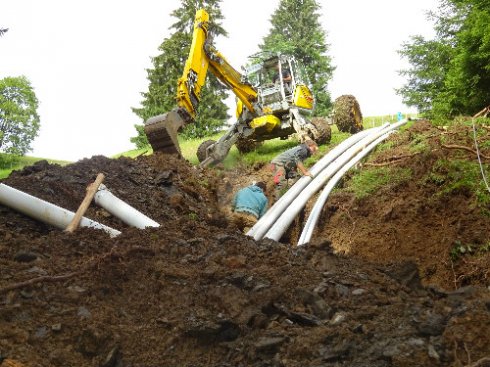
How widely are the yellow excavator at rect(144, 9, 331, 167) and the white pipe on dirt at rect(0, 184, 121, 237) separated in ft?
13.8

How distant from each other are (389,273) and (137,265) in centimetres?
254

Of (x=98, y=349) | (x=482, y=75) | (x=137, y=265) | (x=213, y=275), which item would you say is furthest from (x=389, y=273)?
(x=482, y=75)

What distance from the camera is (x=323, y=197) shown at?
8680 mm

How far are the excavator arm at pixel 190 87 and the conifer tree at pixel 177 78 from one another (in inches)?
642

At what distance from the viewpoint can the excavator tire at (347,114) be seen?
50.4ft

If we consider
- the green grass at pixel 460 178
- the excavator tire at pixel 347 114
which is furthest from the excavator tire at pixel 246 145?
the green grass at pixel 460 178

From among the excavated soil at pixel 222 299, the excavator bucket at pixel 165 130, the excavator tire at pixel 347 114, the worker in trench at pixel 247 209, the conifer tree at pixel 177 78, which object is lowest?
the excavated soil at pixel 222 299

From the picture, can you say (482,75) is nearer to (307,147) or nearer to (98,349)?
(307,147)

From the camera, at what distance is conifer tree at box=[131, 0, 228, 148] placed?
2820 centimetres

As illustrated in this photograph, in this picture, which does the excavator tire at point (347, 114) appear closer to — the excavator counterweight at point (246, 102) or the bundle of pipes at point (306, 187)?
the excavator counterweight at point (246, 102)

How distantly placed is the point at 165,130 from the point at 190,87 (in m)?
1.31

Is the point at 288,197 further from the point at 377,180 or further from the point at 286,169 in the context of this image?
the point at 286,169

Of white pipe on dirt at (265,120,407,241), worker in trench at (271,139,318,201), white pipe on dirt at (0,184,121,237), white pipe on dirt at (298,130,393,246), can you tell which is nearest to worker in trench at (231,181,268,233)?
white pipe on dirt at (265,120,407,241)

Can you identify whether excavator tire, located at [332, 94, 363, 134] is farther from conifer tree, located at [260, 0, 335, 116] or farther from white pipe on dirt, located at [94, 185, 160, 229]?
conifer tree, located at [260, 0, 335, 116]
